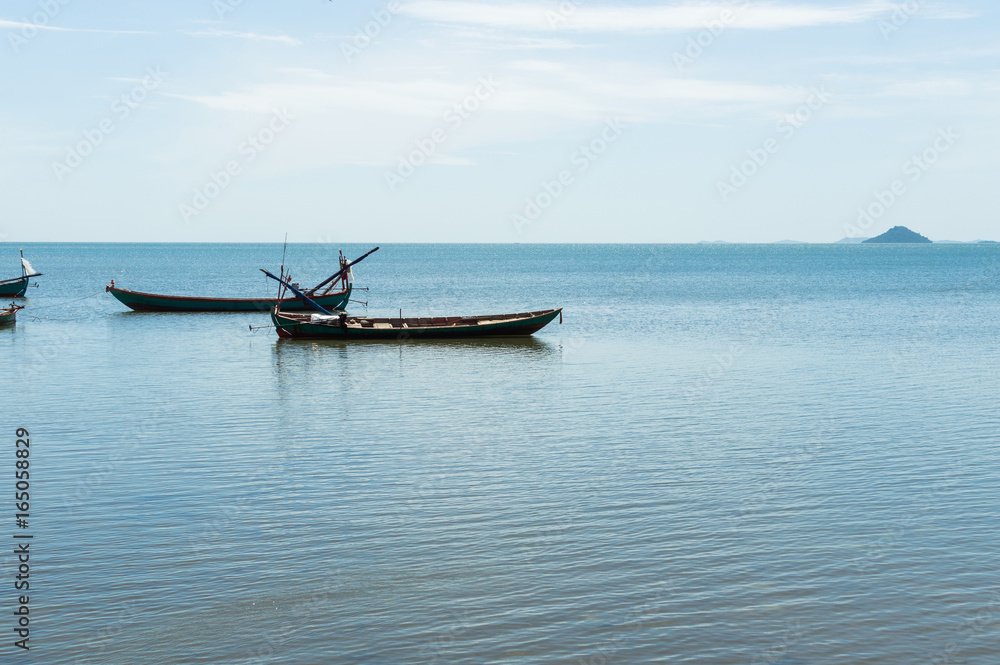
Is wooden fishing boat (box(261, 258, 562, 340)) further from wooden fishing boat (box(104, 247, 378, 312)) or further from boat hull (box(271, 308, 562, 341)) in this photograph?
wooden fishing boat (box(104, 247, 378, 312))

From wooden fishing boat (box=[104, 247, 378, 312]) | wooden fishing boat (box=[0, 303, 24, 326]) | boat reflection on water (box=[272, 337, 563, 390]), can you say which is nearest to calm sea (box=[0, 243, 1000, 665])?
boat reflection on water (box=[272, 337, 563, 390])

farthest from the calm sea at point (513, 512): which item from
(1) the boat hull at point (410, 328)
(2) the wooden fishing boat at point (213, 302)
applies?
(2) the wooden fishing boat at point (213, 302)

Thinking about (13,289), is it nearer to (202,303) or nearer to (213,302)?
(202,303)

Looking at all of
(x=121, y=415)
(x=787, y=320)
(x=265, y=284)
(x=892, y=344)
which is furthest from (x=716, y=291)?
(x=121, y=415)

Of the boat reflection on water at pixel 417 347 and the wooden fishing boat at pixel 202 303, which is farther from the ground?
the wooden fishing boat at pixel 202 303

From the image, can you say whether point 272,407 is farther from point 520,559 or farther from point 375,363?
point 520,559

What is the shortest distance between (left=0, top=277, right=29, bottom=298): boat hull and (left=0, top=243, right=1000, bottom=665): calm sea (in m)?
43.0

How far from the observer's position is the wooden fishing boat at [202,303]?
64.7 metres

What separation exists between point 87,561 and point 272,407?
44.6 feet

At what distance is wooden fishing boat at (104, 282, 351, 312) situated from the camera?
64688mm

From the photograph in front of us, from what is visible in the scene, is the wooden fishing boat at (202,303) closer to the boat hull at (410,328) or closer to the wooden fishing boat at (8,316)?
the wooden fishing boat at (8,316)

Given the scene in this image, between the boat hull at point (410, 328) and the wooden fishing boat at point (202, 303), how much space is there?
16.2 meters

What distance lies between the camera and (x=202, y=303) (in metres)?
65.9

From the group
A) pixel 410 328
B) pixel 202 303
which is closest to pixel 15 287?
pixel 202 303
